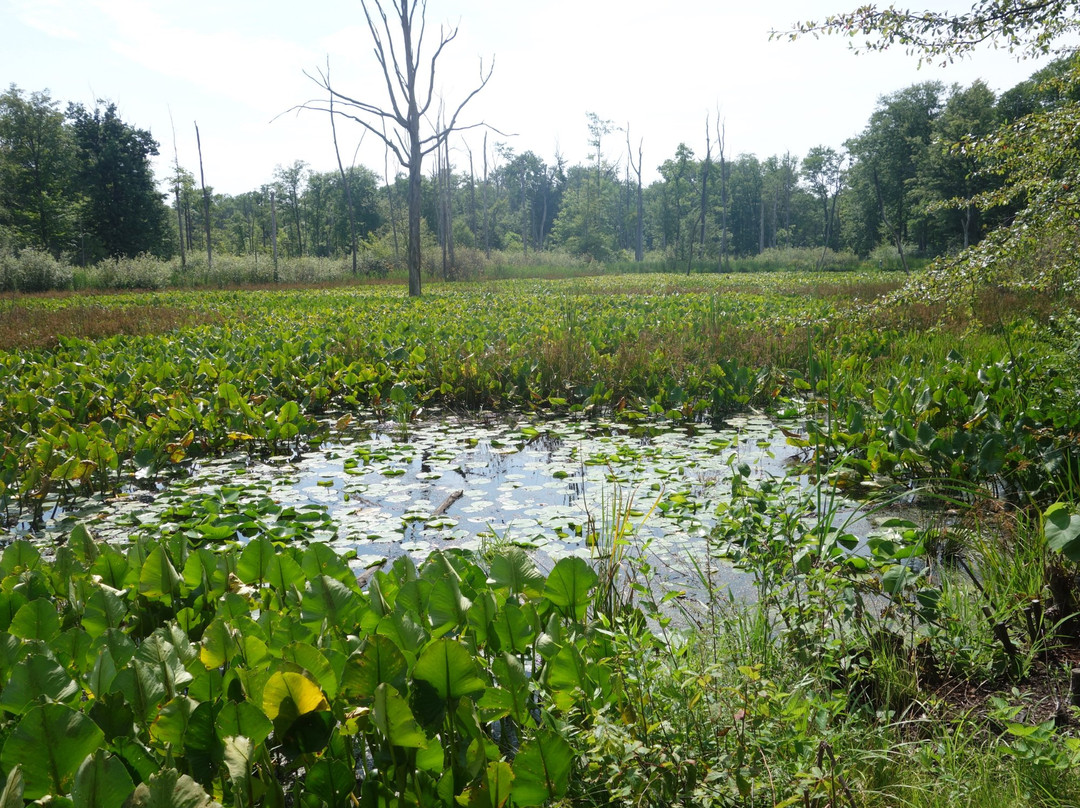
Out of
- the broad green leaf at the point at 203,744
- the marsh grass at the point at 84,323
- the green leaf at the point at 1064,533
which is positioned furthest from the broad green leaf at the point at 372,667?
the marsh grass at the point at 84,323

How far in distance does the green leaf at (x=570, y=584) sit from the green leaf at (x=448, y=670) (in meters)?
0.43

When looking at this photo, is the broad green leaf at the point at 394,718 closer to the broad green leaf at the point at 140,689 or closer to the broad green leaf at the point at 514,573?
the broad green leaf at the point at 140,689

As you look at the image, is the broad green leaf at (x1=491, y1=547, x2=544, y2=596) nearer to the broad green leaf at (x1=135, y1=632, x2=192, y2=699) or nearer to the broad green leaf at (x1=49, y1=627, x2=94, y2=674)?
the broad green leaf at (x1=135, y1=632, x2=192, y2=699)

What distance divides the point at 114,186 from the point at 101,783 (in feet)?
145

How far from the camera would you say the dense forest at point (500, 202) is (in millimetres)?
34156

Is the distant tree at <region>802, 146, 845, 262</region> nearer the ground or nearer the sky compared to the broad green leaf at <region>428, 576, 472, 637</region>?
nearer the sky

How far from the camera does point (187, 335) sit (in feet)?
27.9

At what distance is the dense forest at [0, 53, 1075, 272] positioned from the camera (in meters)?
34.2

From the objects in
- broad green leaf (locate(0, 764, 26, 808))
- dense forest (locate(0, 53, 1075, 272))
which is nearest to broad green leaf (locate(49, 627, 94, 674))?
broad green leaf (locate(0, 764, 26, 808))

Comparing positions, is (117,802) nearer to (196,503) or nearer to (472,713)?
(472,713)

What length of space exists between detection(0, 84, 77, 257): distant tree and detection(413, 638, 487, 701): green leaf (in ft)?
139

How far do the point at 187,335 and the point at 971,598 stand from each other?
9.00 m

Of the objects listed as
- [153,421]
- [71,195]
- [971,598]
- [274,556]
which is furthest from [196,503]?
[71,195]

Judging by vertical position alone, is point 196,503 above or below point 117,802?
below
